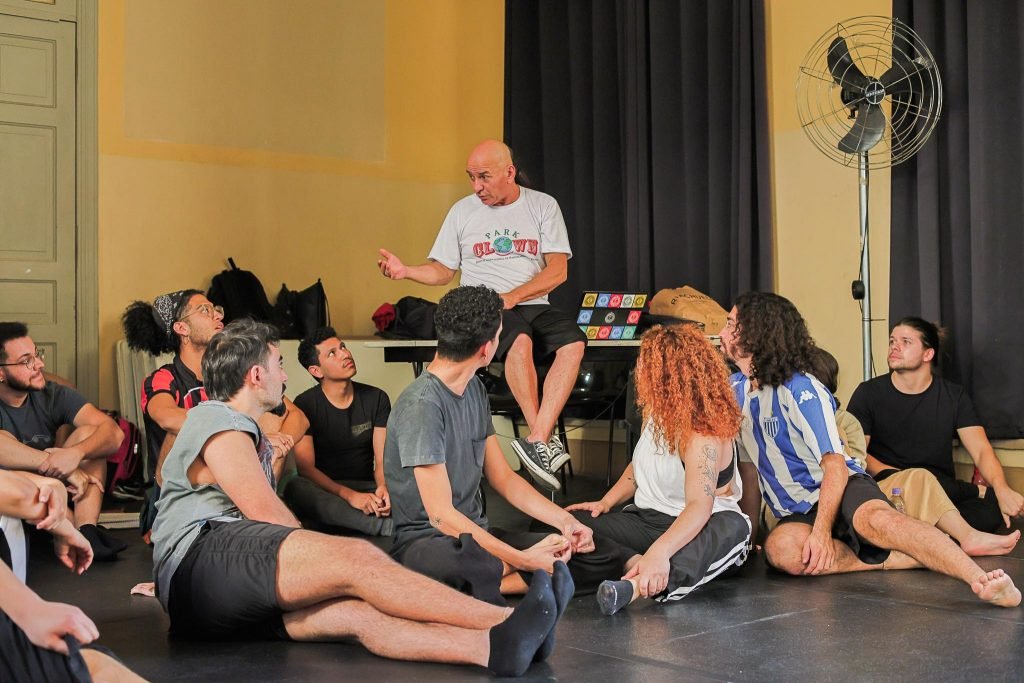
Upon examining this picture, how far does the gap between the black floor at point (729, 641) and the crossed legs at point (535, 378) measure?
1.20 metres

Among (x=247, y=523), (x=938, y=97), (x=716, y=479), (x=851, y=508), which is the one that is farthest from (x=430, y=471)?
(x=938, y=97)

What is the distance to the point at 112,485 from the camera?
5855 mm

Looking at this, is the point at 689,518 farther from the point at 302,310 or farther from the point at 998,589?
the point at 302,310

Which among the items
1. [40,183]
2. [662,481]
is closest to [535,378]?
[662,481]

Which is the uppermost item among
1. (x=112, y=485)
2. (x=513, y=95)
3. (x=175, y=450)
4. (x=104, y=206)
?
(x=513, y=95)

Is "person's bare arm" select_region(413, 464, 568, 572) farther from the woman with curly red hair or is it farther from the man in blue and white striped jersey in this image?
the man in blue and white striped jersey

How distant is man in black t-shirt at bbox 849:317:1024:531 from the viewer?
→ 16.1 feet

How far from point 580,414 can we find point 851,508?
2981 millimetres

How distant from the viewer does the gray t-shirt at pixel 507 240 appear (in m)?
5.11

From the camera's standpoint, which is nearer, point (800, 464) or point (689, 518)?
point (689, 518)

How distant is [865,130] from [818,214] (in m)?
0.79

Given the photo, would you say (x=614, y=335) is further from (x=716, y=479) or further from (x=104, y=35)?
(x=104, y=35)

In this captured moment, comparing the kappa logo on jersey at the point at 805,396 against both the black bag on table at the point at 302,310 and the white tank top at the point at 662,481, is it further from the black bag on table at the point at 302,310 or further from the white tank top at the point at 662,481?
the black bag on table at the point at 302,310

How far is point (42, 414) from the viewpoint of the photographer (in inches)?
188
